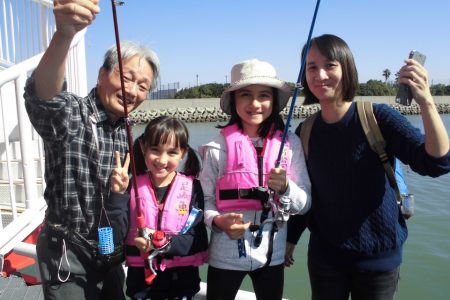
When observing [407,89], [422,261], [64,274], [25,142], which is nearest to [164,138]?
[64,274]

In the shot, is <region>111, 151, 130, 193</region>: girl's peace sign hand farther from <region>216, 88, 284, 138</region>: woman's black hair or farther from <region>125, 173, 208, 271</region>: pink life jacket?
<region>216, 88, 284, 138</region>: woman's black hair

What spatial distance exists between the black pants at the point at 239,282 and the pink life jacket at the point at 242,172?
14.1 inches

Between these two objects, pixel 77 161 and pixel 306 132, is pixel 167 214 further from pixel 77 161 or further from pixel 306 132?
pixel 306 132

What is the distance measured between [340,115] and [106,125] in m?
1.26

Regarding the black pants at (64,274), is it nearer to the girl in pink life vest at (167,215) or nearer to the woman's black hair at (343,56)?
the girl in pink life vest at (167,215)

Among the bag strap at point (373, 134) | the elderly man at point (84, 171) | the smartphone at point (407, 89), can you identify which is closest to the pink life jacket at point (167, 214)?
the elderly man at point (84, 171)

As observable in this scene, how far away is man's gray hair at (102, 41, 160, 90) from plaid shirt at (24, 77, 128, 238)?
185 millimetres

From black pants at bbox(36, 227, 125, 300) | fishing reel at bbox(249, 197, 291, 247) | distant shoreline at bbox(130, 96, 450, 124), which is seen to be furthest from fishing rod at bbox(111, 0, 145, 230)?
distant shoreline at bbox(130, 96, 450, 124)

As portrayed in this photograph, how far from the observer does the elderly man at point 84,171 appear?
1.82 m

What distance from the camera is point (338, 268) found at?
2.14 meters

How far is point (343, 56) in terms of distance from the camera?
6.85 feet

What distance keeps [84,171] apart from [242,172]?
0.85m

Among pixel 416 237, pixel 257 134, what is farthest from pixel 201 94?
pixel 257 134

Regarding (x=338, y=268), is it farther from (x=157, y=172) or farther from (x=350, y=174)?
(x=157, y=172)
